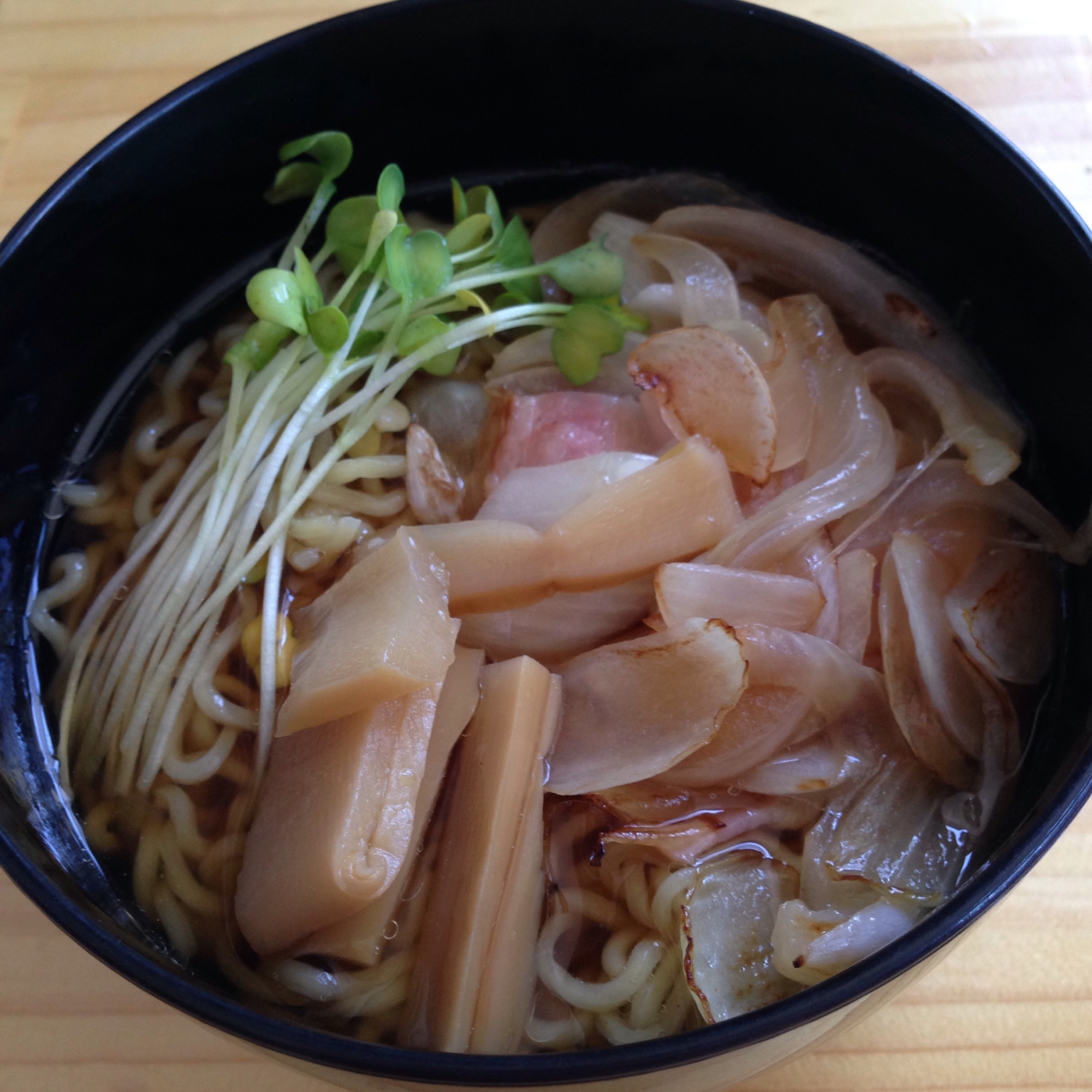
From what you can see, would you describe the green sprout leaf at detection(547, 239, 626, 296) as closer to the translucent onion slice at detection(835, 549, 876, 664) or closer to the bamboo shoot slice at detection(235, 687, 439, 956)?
the translucent onion slice at detection(835, 549, 876, 664)

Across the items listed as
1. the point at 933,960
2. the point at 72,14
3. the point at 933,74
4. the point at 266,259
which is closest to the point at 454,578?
the point at 933,960

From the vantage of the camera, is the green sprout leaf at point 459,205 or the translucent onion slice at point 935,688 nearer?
the translucent onion slice at point 935,688

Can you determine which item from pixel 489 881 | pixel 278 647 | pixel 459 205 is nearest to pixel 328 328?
pixel 459 205

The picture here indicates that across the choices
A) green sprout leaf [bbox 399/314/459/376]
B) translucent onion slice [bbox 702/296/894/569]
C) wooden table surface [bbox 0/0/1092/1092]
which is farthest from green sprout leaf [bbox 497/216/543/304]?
wooden table surface [bbox 0/0/1092/1092]

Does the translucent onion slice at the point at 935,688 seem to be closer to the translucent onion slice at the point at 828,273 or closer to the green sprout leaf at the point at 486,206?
the translucent onion slice at the point at 828,273

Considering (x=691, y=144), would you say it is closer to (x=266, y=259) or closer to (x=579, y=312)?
(x=579, y=312)

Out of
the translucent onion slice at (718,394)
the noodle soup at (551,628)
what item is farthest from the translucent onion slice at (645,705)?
the translucent onion slice at (718,394)
